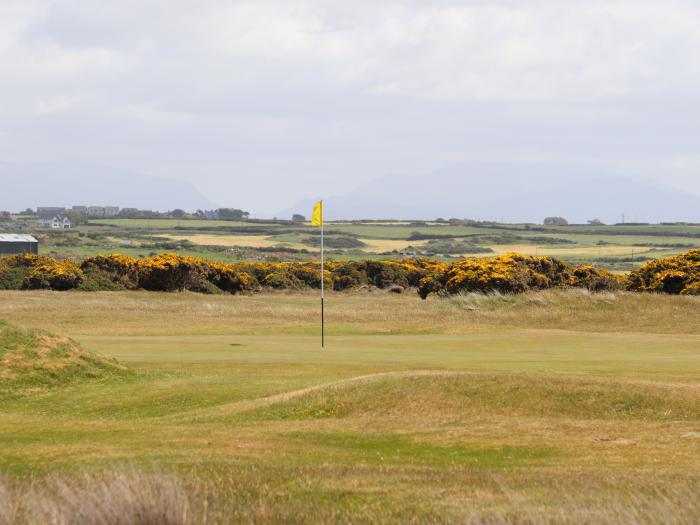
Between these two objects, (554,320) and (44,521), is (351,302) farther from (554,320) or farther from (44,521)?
(44,521)

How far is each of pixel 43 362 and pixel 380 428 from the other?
12.6m

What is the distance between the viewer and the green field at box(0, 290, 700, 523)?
35.4 feet

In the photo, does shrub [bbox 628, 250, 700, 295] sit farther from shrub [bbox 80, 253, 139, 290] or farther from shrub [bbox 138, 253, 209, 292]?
shrub [bbox 80, 253, 139, 290]

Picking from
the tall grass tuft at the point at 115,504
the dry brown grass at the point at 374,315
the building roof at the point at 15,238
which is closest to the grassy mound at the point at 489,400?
the tall grass tuft at the point at 115,504

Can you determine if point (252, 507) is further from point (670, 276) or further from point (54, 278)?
point (54, 278)

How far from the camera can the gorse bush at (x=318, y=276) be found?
66875 millimetres

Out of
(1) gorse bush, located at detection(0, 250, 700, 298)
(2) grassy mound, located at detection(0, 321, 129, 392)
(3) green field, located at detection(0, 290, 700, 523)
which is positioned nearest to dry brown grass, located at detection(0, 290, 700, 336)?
(3) green field, located at detection(0, 290, 700, 523)

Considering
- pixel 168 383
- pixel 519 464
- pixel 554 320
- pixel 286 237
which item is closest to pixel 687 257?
pixel 554 320

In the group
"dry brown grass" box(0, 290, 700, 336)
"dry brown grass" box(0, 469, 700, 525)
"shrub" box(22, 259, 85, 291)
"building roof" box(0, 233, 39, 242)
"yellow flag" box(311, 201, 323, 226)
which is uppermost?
"yellow flag" box(311, 201, 323, 226)

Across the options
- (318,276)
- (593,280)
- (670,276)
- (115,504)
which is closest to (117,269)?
(318,276)

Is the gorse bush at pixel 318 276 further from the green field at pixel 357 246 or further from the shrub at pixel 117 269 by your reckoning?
the green field at pixel 357 246

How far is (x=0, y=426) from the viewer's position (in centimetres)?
2081

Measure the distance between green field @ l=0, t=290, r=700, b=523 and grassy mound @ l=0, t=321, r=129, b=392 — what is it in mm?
633

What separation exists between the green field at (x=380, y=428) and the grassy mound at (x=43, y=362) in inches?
24.9
